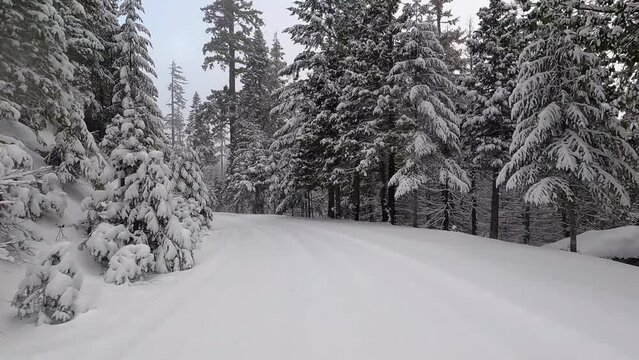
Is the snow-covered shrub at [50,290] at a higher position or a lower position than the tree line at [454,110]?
lower

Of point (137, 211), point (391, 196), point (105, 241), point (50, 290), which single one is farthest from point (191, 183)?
point (391, 196)

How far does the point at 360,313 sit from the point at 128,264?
15.8 ft

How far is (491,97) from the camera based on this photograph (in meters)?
20.0

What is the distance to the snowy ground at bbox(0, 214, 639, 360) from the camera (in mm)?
4469

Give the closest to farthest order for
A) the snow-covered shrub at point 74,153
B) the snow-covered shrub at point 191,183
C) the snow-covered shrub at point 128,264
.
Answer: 1. the snow-covered shrub at point 128,264
2. the snow-covered shrub at point 74,153
3. the snow-covered shrub at point 191,183

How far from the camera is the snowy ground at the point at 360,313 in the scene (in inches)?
176

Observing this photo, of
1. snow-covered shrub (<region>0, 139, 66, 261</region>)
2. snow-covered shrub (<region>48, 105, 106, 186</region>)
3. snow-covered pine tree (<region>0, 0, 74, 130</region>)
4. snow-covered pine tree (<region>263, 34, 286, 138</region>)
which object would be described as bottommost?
snow-covered shrub (<region>0, 139, 66, 261</region>)

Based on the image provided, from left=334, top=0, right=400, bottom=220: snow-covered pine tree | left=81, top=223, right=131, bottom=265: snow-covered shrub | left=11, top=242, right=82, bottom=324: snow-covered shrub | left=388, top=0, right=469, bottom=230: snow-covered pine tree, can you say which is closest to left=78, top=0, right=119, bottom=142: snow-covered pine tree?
left=81, top=223, right=131, bottom=265: snow-covered shrub

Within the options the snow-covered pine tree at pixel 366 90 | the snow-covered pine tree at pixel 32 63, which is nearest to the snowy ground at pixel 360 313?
the snow-covered pine tree at pixel 32 63

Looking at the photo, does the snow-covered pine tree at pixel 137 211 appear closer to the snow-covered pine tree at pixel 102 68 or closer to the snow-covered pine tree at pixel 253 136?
the snow-covered pine tree at pixel 102 68

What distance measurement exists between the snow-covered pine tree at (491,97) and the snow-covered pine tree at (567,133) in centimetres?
595

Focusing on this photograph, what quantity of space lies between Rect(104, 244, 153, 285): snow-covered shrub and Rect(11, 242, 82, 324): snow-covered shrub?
1688 millimetres

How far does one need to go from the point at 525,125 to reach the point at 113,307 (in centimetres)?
1442

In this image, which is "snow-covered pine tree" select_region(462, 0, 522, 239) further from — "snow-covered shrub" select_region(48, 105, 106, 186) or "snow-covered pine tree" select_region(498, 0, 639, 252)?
"snow-covered shrub" select_region(48, 105, 106, 186)
